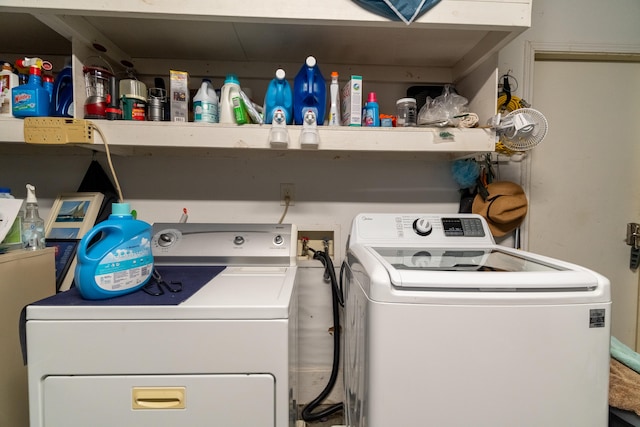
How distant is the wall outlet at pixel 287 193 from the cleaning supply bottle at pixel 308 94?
0.41 metres

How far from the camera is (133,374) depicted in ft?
2.60

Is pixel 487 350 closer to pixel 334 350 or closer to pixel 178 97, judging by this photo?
pixel 334 350

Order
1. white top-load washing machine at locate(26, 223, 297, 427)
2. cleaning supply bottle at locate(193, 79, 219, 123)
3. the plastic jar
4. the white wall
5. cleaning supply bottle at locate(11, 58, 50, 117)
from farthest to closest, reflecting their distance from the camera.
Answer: the white wall → the plastic jar → cleaning supply bottle at locate(193, 79, 219, 123) → cleaning supply bottle at locate(11, 58, 50, 117) → white top-load washing machine at locate(26, 223, 297, 427)

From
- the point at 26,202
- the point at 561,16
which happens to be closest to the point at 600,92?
the point at 561,16

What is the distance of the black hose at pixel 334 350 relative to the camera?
1.51m

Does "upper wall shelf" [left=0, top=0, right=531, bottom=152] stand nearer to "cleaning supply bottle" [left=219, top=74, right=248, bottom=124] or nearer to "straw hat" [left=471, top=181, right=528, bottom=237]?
"cleaning supply bottle" [left=219, top=74, right=248, bottom=124]

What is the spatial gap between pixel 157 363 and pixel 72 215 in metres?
1.03

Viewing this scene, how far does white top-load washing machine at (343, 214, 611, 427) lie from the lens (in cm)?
80

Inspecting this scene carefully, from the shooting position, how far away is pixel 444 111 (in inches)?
49.5

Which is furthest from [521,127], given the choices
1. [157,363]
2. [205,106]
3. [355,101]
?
[157,363]

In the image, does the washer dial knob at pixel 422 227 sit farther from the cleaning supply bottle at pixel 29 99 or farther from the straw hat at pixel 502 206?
the cleaning supply bottle at pixel 29 99

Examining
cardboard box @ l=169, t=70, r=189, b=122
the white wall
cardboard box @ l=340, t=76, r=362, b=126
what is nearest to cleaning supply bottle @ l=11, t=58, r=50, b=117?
cardboard box @ l=169, t=70, r=189, b=122

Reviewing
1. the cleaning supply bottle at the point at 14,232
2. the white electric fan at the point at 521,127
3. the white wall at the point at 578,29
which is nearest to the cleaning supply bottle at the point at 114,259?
the cleaning supply bottle at the point at 14,232

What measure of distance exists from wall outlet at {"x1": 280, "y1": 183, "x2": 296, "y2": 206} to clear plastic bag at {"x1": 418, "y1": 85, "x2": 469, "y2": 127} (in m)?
0.70
